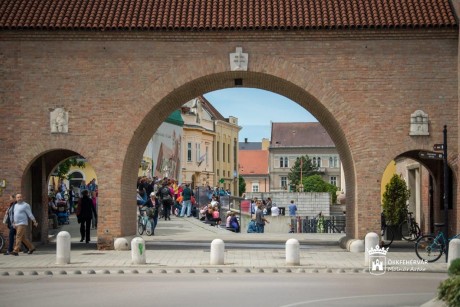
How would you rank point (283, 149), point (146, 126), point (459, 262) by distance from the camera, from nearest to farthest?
1. point (459, 262)
2. point (146, 126)
3. point (283, 149)

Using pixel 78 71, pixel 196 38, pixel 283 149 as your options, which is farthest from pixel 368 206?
pixel 283 149

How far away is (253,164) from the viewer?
6486 inches

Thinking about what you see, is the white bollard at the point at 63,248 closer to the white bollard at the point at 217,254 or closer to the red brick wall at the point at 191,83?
the white bollard at the point at 217,254

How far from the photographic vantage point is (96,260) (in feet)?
84.1

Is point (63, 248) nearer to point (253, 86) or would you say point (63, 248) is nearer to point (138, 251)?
point (138, 251)

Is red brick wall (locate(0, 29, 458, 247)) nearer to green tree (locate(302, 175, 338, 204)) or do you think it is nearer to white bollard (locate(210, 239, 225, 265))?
white bollard (locate(210, 239, 225, 265))

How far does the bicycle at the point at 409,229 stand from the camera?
1400 inches

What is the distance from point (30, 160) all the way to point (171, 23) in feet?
18.7

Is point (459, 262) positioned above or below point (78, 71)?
below

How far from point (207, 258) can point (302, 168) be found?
Result: 115 m

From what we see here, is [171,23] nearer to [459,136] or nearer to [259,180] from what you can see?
[459,136]

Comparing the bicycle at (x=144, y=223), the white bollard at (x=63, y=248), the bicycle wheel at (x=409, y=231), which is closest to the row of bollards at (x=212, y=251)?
the white bollard at (x=63, y=248)

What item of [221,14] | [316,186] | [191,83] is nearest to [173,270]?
[191,83]

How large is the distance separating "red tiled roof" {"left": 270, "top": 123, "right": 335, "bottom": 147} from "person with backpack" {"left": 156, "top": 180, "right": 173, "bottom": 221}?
352ft
